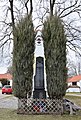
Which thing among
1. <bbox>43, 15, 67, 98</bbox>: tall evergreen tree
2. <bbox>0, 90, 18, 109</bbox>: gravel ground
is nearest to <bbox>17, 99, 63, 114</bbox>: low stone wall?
<bbox>43, 15, 67, 98</bbox>: tall evergreen tree

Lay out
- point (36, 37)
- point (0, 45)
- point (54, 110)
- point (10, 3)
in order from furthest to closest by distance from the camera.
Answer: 1. point (0, 45)
2. point (10, 3)
3. point (36, 37)
4. point (54, 110)

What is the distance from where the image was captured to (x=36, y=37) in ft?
39.1

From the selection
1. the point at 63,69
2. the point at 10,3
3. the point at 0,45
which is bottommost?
the point at 63,69

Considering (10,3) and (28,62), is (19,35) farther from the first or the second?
(10,3)

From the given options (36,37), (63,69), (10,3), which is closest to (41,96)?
(63,69)

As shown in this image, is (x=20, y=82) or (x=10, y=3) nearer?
(x=20, y=82)

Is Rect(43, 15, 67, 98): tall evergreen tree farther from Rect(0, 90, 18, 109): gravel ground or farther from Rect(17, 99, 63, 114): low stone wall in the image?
Rect(0, 90, 18, 109): gravel ground

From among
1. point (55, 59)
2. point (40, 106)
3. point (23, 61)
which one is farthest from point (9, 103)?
point (55, 59)

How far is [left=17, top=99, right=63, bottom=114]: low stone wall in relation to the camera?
36.4 feet

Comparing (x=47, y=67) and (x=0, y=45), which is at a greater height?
(x=0, y=45)

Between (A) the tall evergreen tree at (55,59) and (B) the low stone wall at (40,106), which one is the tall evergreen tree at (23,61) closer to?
(B) the low stone wall at (40,106)

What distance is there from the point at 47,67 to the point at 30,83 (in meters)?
1.11

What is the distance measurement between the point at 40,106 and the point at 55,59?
2.29 metres

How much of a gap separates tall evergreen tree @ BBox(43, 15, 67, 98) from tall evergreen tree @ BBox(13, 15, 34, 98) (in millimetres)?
810
